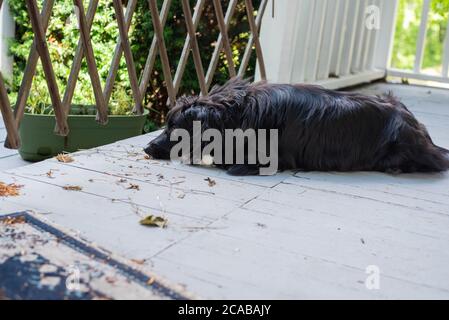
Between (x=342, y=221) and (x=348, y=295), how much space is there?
604 mm

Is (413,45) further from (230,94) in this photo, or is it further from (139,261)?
(139,261)

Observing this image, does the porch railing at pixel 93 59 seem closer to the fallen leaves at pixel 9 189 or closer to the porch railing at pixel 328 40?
the porch railing at pixel 328 40

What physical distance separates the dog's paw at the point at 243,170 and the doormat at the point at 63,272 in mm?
1041

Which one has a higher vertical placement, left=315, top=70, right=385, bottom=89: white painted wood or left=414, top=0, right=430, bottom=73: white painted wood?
left=414, top=0, right=430, bottom=73: white painted wood

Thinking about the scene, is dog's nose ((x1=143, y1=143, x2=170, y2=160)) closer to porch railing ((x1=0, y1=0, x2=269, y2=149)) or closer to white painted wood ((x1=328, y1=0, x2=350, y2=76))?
porch railing ((x1=0, y1=0, x2=269, y2=149))

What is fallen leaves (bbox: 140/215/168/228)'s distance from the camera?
1942mm

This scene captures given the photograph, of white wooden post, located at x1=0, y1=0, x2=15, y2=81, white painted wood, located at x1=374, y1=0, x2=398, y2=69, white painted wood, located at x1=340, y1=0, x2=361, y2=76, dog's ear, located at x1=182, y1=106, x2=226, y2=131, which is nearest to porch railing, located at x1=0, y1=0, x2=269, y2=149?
dog's ear, located at x1=182, y1=106, x2=226, y2=131

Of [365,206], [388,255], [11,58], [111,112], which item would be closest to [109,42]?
[11,58]

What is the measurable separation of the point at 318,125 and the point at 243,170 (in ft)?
1.26

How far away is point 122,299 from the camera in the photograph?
56.2 inches

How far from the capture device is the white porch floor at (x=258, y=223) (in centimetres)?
163

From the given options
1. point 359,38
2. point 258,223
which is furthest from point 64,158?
point 359,38

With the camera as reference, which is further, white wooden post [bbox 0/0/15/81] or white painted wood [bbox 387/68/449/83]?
white painted wood [bbox 387/68/449/83]

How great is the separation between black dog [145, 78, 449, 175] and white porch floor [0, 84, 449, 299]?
7 cm
